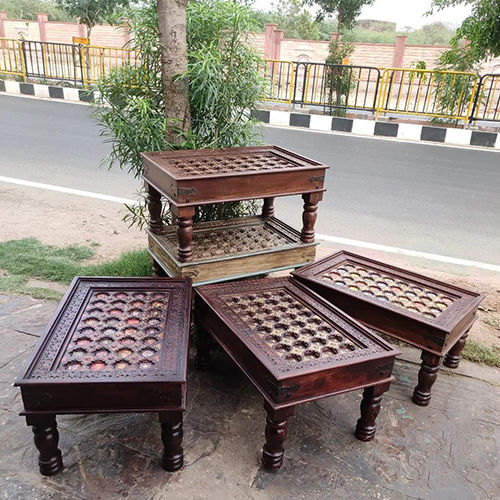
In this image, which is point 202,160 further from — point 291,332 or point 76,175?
point 76,175

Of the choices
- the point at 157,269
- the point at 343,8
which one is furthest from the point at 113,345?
the point at 343,8

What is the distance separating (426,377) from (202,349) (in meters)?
1.15

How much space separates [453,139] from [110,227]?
267 inches

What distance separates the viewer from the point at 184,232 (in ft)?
8.20

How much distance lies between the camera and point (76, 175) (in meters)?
5.91

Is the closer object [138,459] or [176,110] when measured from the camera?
[138,459]

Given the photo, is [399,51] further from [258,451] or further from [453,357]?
[258,451]

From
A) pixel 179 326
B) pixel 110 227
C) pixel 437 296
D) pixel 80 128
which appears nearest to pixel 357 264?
pixel 437 296

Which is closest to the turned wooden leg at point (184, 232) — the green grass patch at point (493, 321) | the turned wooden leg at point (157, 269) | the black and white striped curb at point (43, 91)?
the turned wooden leg at point (157, 269)

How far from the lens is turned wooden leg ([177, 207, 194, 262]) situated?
2.45 meters

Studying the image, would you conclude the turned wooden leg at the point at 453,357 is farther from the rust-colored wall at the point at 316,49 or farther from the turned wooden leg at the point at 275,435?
the rust-colored wall at the point at 316,49

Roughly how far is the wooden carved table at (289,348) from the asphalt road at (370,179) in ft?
7.56

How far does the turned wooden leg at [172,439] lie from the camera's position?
1885 millimetres

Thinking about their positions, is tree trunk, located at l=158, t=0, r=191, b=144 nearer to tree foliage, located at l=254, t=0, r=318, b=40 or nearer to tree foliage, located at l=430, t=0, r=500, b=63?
tree foliage, located at l=430, t=0, r=500, b=63
